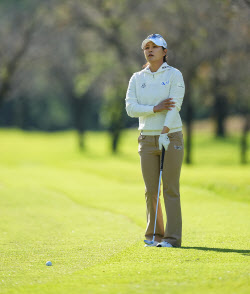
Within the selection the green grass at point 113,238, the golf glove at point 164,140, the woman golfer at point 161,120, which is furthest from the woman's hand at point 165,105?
the green grass at point 113,238

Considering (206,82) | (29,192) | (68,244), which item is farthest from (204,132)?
(68,244)

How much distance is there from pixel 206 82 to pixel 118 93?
5425 mm

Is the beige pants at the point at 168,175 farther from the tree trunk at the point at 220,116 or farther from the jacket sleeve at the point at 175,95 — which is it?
the tree trunk at the point at 220,116

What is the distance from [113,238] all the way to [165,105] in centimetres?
243

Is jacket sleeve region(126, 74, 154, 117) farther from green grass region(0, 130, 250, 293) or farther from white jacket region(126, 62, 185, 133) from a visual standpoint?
green grass region(0, 130, 250, 293)

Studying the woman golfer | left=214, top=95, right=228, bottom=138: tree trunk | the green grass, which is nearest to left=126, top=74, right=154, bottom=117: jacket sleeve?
the woman golfer

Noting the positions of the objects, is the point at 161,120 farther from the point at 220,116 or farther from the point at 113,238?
the point at 220,116

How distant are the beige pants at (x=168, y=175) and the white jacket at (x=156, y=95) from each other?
0.59 ft

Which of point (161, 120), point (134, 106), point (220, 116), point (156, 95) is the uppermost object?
point (156, 95)

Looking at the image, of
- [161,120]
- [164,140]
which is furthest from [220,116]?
[164,140]

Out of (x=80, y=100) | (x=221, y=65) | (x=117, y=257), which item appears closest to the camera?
(x=117, y=257)

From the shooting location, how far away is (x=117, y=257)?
24.7ft

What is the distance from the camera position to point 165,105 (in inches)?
308

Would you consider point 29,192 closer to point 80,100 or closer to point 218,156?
point 218,156
